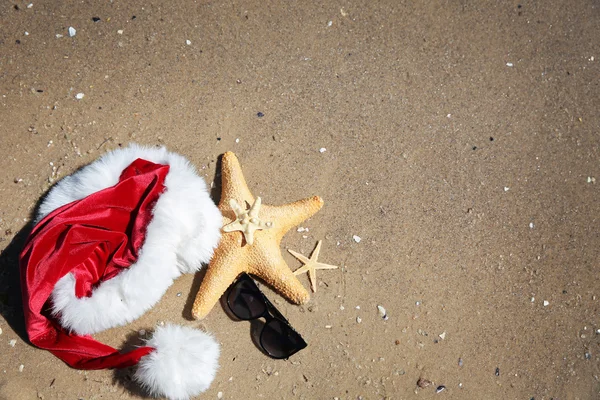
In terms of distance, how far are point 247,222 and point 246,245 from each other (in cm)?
13

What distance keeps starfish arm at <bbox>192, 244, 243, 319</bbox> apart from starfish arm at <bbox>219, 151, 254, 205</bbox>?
0.30 meters

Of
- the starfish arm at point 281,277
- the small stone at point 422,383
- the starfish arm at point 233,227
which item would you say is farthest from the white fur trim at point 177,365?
the small stone at point 422,383

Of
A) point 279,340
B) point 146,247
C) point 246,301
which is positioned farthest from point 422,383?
point 146,247

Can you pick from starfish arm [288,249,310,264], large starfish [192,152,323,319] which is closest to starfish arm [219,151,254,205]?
large starfish [192,152,323,319]

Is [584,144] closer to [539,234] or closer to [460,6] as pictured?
[539,234]

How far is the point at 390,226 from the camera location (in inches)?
114

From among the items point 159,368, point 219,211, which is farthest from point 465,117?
point 159,368

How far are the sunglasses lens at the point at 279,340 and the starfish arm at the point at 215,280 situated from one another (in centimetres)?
36

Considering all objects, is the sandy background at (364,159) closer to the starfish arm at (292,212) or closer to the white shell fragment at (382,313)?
the white shell fragment at (382,313)

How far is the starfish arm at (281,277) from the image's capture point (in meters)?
2.54

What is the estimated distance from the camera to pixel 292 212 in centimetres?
261

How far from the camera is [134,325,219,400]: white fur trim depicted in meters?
2.36

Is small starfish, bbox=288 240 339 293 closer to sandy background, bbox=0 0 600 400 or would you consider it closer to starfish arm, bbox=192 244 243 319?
sandy background, bbox=0 0 600 400

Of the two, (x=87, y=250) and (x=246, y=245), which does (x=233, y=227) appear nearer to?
(x=246, y=245)
